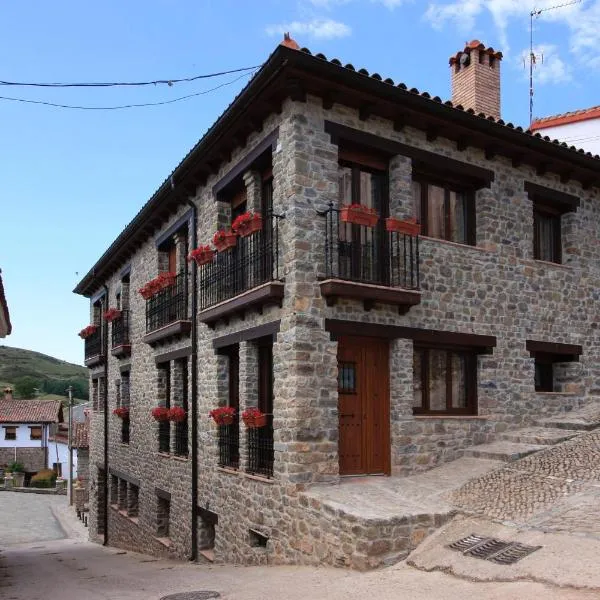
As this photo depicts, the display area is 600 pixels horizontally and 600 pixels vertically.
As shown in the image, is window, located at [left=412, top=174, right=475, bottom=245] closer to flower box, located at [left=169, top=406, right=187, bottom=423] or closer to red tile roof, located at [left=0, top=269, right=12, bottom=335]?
flower box, located at [left=169, top=406, right=187, bottom=423]

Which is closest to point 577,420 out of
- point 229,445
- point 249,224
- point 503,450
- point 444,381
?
point 503,450

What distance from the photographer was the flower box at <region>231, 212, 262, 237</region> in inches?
426

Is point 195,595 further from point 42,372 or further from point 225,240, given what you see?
point 42,372

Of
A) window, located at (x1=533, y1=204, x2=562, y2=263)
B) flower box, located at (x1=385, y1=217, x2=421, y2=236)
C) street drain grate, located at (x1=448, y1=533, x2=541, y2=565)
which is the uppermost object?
window, located at (x1=533, y1=204, x2=562, y2=263)

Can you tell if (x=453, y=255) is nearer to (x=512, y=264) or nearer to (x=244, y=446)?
(x=512, y=264)

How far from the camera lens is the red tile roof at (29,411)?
57.2 m

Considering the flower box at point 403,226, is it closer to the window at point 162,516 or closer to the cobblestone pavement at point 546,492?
the cobblestone pavement at point 546,492

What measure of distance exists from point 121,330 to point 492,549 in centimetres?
1503

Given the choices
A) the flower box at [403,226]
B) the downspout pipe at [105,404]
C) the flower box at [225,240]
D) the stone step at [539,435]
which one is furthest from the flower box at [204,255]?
the downspout pipe at [105,404]

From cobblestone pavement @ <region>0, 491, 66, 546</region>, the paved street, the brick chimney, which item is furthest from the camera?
cobblestone pavement @ <region>0, 491, 66, 546</region>

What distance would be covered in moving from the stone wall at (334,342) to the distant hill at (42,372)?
3501 inches

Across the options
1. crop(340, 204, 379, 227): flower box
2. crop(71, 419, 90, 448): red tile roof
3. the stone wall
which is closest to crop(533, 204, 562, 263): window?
the stone wall

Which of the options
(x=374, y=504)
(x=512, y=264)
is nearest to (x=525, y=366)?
(x=512, y=264)

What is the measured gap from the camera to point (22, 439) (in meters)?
57.4
